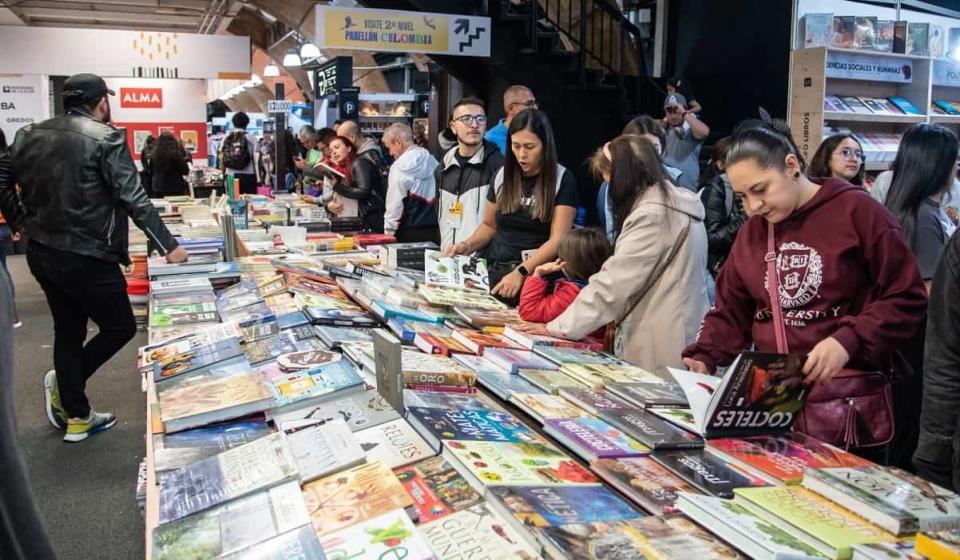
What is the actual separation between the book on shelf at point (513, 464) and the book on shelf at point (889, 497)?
1.32 ft

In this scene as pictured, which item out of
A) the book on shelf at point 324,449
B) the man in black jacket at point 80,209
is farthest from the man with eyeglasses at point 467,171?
the book on shelf at point 324,449

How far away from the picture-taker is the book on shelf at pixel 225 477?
4.66ft

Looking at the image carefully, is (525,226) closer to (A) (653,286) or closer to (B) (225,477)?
(A) (653,286)

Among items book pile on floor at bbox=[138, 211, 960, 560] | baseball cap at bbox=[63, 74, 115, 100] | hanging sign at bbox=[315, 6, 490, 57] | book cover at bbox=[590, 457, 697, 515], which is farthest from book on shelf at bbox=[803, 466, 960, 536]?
hanging sign at bbox=[315, 6, 490, 57]

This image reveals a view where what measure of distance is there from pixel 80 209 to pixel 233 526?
2706 mm

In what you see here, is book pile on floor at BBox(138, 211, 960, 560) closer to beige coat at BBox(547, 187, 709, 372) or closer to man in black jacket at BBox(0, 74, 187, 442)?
beige coat at BBox(547, 187, 709, 372)

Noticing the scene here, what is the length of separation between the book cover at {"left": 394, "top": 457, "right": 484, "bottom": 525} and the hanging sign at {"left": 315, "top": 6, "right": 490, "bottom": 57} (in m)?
5.18

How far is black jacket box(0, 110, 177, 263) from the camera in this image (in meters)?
3.53

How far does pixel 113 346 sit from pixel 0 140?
93.7 inches

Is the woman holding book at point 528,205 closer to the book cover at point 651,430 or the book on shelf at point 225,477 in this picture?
the book cover at point 651,430

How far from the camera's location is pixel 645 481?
147 centimetres

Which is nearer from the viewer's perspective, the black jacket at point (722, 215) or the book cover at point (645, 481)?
the book cover at point (645, 481)

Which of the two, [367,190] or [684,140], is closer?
[367,190]

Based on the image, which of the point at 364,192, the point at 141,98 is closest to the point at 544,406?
the point at 364,192
